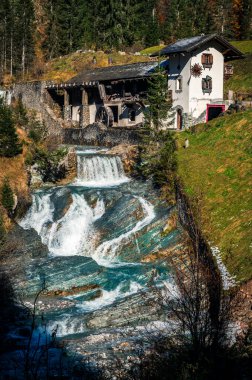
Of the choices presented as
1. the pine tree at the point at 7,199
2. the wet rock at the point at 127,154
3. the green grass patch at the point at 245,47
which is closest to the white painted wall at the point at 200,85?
the wet rock at the point at 127,154

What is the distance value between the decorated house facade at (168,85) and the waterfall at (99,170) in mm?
7570

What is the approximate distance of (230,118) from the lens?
43188 millimetres

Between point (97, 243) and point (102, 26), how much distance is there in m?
65.5

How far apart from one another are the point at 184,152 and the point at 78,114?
2804 cm

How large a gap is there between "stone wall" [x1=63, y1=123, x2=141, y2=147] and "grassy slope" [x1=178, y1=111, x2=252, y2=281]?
513cm

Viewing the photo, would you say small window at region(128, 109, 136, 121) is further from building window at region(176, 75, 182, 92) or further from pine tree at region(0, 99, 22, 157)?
pine tree at region(0, 99, 22, 157)

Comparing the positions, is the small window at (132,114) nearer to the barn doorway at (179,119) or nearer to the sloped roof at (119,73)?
the sloped roof at (119,73)

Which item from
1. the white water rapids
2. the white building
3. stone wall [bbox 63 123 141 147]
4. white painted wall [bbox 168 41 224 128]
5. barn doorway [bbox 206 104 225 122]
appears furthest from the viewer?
barn doorway [bbox 206 104 225 122]

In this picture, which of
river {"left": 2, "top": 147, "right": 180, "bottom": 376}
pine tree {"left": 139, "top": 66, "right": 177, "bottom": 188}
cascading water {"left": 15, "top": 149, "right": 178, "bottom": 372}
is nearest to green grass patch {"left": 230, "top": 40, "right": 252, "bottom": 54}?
pine tree {"left": 139, "top": 66, "right": 177, "bottom": 188}

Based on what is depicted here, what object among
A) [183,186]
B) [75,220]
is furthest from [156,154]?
[75,220]

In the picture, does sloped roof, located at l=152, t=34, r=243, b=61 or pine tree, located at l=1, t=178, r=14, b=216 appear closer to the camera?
pine tree, located at l=1, t=178, r=14, b=216

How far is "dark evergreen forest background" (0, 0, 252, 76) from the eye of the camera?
270ft

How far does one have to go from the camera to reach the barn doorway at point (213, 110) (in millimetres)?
50588

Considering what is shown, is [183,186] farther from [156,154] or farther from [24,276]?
[24,276]
